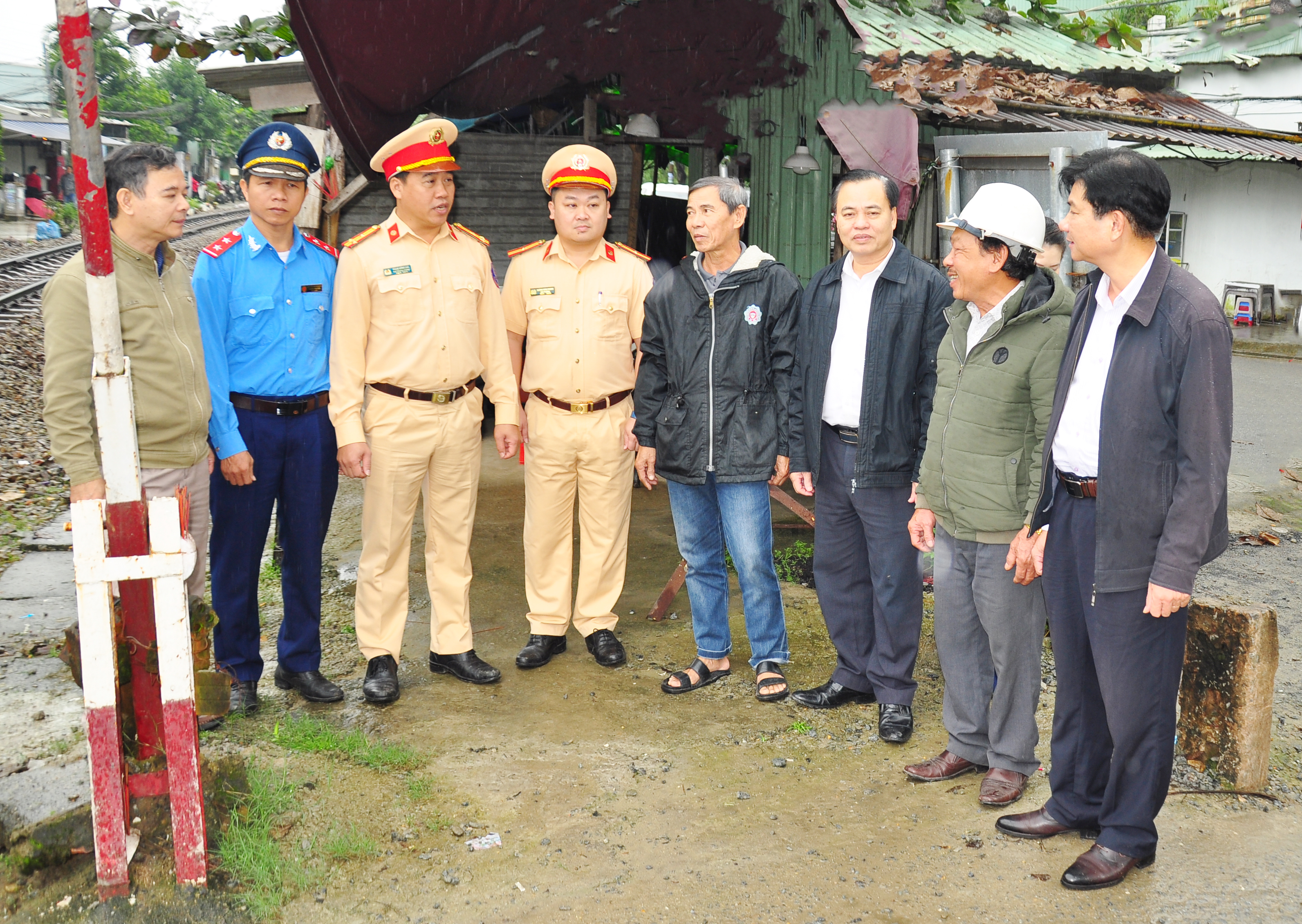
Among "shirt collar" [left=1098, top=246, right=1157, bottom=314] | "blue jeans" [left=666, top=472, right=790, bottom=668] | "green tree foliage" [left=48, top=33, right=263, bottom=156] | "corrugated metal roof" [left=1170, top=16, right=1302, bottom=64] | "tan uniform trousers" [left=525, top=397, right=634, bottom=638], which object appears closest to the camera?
"shirt collar" [left=1098, top=246, right=1157, bottom=314]

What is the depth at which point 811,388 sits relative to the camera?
3.87m

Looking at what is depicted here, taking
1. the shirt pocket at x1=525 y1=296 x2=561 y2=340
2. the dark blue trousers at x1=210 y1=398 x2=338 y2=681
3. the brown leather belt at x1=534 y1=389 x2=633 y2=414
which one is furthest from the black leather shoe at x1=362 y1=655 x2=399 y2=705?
the shirt pocket at x1=525 y1=296 x2=561 y2=340

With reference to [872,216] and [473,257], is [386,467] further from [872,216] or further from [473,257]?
[872,216]

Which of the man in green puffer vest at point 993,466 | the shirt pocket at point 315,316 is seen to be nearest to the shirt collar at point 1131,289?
the man in green puffer vest at point 993,466

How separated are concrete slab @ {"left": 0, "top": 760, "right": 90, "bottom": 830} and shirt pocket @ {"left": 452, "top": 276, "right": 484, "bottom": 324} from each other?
204cm

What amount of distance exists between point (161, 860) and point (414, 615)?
237cm

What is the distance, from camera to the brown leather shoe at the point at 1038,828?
10.2 feet

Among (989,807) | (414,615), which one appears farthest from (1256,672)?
(414,615)

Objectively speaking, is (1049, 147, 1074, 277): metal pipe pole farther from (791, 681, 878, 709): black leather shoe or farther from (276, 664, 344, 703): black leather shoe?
(276, 664, 344, 703): black leather shoe

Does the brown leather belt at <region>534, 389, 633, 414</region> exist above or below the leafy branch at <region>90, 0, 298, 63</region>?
below

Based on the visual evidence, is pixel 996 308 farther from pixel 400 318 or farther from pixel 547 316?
pixel 400 318

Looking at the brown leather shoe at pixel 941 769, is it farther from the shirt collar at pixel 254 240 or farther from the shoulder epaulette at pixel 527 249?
the shirt collar at pixel 254 240

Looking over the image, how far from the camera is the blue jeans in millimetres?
4117

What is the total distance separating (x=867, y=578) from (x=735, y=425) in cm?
78
